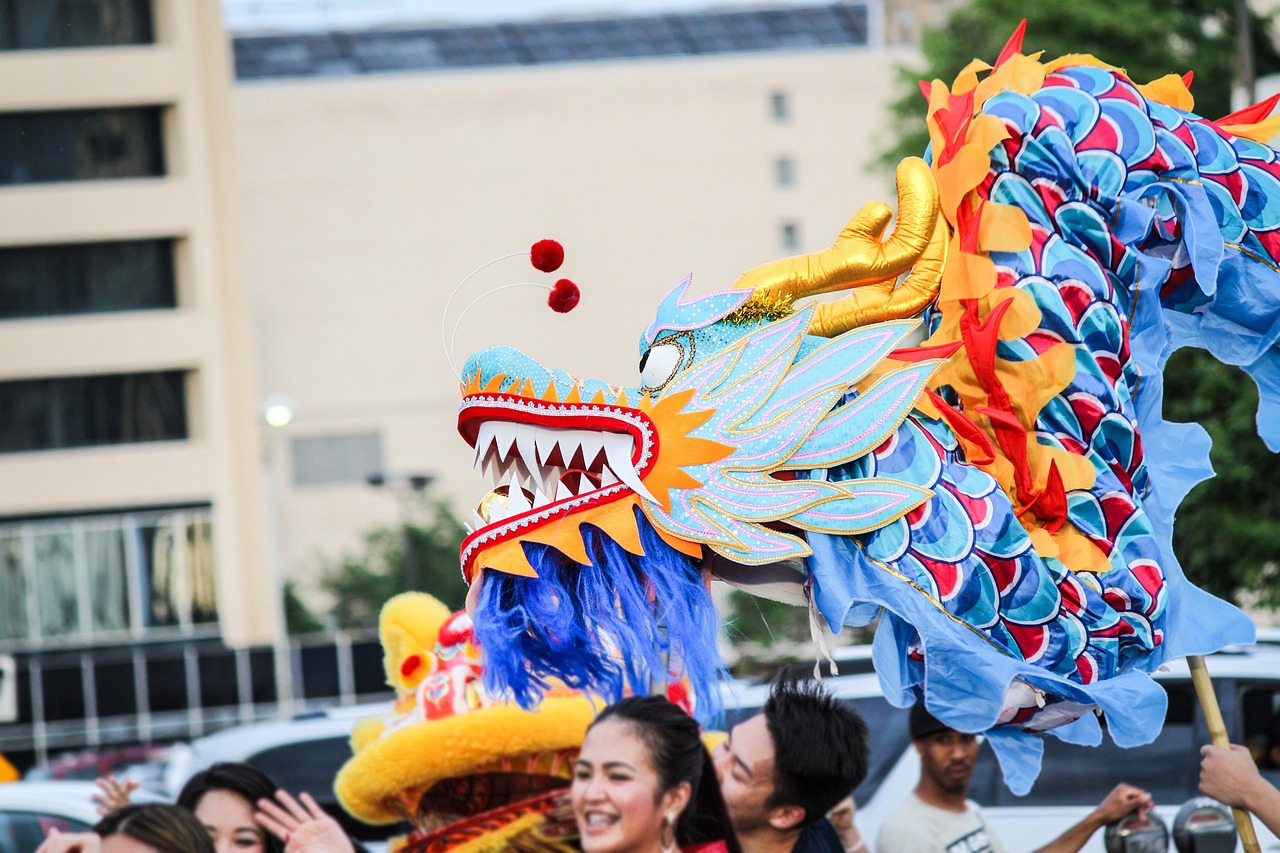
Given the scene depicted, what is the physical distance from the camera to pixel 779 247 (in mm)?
38438

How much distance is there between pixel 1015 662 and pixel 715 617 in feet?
1.59

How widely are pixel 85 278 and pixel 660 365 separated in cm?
2644

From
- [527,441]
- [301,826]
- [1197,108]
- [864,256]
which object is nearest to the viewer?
[527,441]

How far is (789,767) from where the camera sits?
3697mm

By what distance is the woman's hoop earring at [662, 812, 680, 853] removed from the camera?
3.23m

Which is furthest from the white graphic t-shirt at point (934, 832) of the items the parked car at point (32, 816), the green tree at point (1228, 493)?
the green tree at point (1228, 493)

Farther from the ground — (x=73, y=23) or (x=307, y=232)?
(x=73, y=23)

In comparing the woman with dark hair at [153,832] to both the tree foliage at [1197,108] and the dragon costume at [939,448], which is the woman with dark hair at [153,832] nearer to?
the dragon costume at [939,448]

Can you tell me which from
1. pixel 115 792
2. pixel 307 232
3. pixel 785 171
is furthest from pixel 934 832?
pixel 785 171

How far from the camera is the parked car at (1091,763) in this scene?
5230mm

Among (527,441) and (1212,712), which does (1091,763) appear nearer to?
(1212,712)

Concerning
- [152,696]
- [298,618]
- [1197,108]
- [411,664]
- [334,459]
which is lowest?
[411,664]

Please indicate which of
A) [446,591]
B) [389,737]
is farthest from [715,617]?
[446,591]

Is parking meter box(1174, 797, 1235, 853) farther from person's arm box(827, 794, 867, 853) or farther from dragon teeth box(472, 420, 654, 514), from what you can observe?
dragon teeth box(472, 420, 654, 514)
